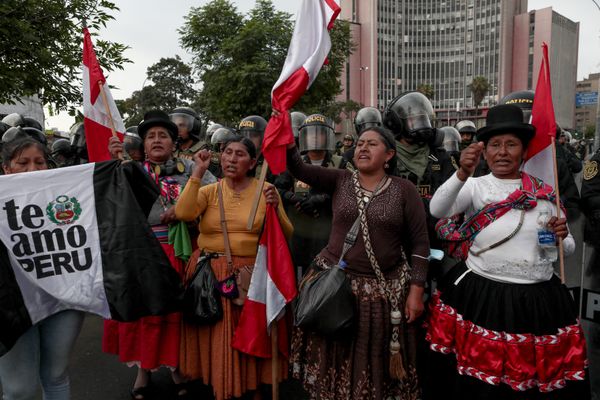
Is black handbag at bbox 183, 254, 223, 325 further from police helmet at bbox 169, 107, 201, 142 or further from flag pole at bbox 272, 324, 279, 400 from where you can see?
police helmet at bbox 169, 107, 201, 142

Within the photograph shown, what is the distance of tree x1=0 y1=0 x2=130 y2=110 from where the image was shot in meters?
5.33

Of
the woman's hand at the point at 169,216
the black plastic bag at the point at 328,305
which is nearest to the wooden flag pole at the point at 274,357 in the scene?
the black plastic bag at the point at 328,305

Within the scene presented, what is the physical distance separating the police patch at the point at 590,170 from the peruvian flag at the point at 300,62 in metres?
2.16

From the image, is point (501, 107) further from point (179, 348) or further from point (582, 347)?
point (179, 348)

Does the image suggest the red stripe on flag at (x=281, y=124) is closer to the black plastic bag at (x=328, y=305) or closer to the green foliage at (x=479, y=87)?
the black plastic bag at (x=328, y=305)

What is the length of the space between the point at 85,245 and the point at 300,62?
189cm

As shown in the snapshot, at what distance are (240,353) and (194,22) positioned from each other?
2203 centimetres

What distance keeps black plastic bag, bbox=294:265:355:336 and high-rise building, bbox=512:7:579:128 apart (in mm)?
97402

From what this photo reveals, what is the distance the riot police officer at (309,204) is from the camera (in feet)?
14.2

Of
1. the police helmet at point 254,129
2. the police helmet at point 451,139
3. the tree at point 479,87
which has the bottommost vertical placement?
the police helmet at point 451,139

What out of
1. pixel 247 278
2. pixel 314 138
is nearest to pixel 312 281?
pixel 247 278

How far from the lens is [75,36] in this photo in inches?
252

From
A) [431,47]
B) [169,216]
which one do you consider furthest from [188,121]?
[431,47]

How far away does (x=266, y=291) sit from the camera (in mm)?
3312
